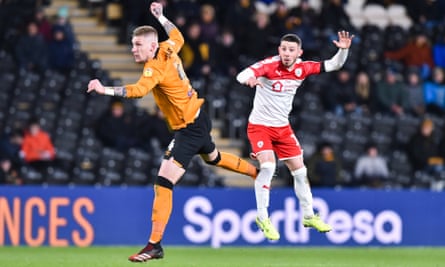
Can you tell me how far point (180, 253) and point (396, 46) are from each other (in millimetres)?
10100

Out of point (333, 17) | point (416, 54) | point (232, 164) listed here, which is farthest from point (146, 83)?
point (416, 54)

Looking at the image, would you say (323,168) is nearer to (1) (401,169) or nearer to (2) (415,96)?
(1) (401,169)

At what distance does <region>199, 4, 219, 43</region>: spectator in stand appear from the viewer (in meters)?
26.0

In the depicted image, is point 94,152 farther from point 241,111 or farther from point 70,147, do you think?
point 241,111

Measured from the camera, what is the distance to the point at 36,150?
75.9 feet

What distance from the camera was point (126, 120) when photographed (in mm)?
24047

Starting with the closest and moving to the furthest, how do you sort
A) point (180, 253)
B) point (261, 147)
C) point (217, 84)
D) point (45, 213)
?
1. point (261, 147)
2. point (180, 253)
3. point (45, 213)
4. point (217, 84)

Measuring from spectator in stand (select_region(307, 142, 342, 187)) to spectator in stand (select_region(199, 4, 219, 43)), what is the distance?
10.9 feet

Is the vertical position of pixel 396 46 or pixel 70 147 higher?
pixel 396 46

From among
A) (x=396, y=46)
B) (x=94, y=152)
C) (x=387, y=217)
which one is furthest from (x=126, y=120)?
(x=396, y=46)

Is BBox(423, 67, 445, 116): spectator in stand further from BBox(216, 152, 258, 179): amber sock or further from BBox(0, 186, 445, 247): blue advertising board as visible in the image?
BBox(216, 152, 258, 179): amber sock

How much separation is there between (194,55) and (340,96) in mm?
2799

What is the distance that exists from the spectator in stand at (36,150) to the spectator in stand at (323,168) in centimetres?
431

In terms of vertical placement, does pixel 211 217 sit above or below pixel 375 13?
below
